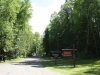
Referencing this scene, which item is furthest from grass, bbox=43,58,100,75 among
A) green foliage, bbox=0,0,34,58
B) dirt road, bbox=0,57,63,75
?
green foliage, bbox=0,0,34,58

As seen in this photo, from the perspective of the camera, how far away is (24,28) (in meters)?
54.5

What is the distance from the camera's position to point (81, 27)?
57375mm

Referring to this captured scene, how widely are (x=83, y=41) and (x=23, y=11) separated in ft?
57.9

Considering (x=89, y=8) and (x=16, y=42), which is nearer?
(x=89, y=8)

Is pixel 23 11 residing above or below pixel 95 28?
above

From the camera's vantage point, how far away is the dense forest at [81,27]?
4741 cm

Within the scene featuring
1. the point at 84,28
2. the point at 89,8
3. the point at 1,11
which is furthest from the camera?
the point at 84,28

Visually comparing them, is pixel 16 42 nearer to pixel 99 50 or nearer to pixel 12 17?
pixel 12 17

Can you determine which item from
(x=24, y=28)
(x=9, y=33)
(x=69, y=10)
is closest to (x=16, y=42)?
(x=24, y=28)

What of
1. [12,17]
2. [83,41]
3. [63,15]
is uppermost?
[63,15]

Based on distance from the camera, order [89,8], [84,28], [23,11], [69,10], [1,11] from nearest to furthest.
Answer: [1,11], [89,8], [23,11], [84,28], [69,10]

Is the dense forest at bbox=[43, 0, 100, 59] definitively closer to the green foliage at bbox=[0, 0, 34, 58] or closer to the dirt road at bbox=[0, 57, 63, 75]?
the green foliage at bbox=[0, 0, 34, 58]

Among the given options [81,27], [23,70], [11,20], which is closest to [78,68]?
[23,70]

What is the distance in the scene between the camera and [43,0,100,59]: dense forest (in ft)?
156
